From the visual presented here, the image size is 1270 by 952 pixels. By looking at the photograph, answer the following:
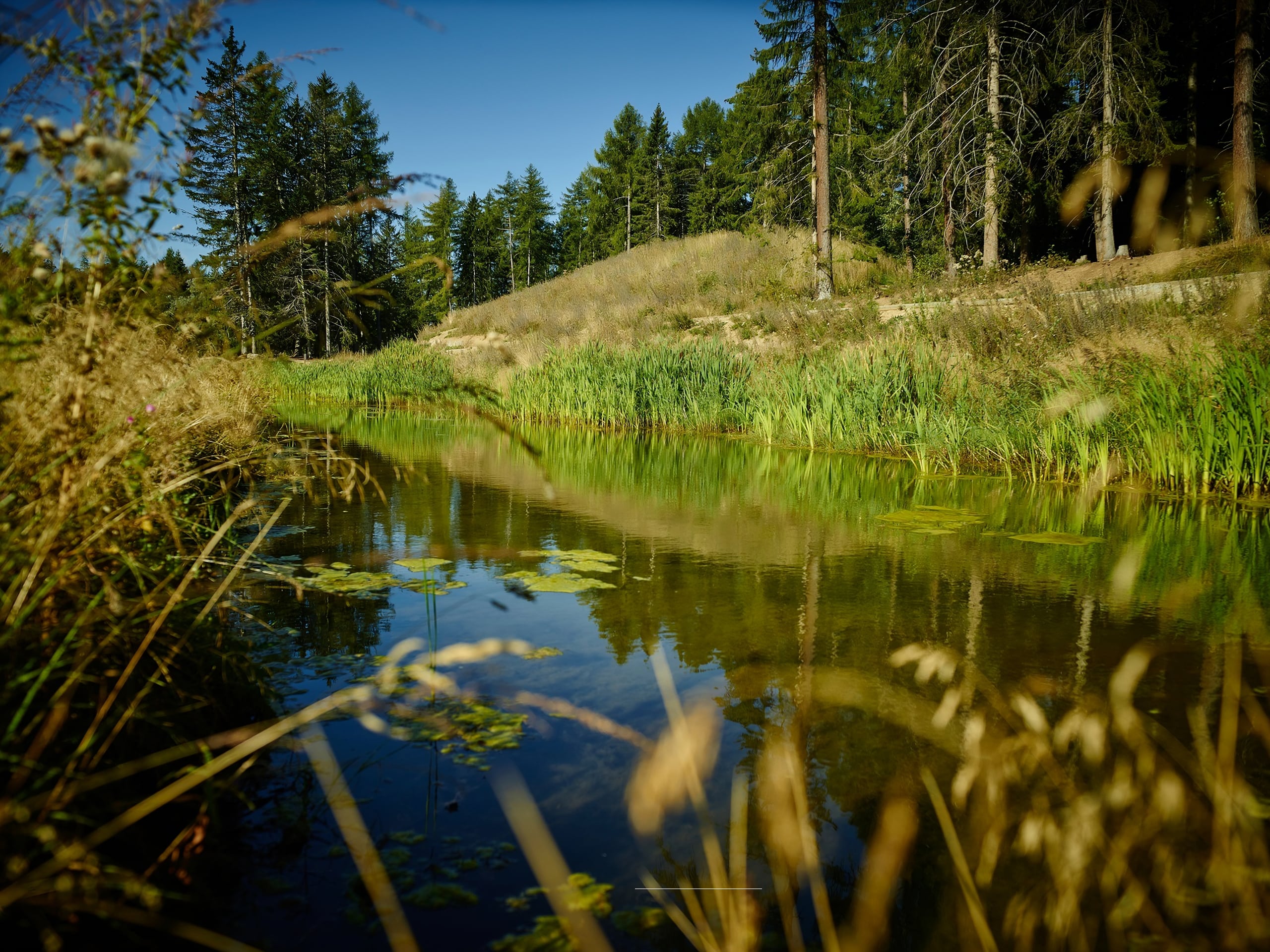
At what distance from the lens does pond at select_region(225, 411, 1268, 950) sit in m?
1.77

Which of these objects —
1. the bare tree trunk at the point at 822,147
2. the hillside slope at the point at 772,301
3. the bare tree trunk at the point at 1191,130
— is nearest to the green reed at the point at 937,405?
the hillside slope at the point at 772,301

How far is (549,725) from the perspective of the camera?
2.48m

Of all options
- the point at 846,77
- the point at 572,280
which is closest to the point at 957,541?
the point at 572,280

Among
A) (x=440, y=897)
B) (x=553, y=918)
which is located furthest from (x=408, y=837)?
(x=553, y=918)

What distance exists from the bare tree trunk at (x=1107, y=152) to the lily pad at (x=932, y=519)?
51.0 ft

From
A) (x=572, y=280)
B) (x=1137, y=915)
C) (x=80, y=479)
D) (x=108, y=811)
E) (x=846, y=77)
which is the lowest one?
(x=1137, y=915)

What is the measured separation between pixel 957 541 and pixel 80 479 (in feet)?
16.2

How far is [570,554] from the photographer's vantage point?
4723 millimetres

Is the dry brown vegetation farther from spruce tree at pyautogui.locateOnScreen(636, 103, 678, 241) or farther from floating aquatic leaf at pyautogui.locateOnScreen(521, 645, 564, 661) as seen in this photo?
spruce tree at pyautogui.locateOnScreen(636, 103, 678, 241)

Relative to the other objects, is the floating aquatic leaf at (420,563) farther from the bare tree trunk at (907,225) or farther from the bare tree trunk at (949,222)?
the bare tree trunk at (907,225)

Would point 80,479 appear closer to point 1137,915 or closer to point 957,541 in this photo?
point 1137,915

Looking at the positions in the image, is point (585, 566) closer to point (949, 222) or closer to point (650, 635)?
point (650, 635)

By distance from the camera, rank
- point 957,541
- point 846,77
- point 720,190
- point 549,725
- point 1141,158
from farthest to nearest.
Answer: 1. point 720,190
2. point 846,77
3. point 1141,158
4. point 957,541
5. point 549,725

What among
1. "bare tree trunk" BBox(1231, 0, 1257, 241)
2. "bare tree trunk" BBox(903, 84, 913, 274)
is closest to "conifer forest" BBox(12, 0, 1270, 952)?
"bare tree trunk" BBox(1231, 0, 1257, 241)
